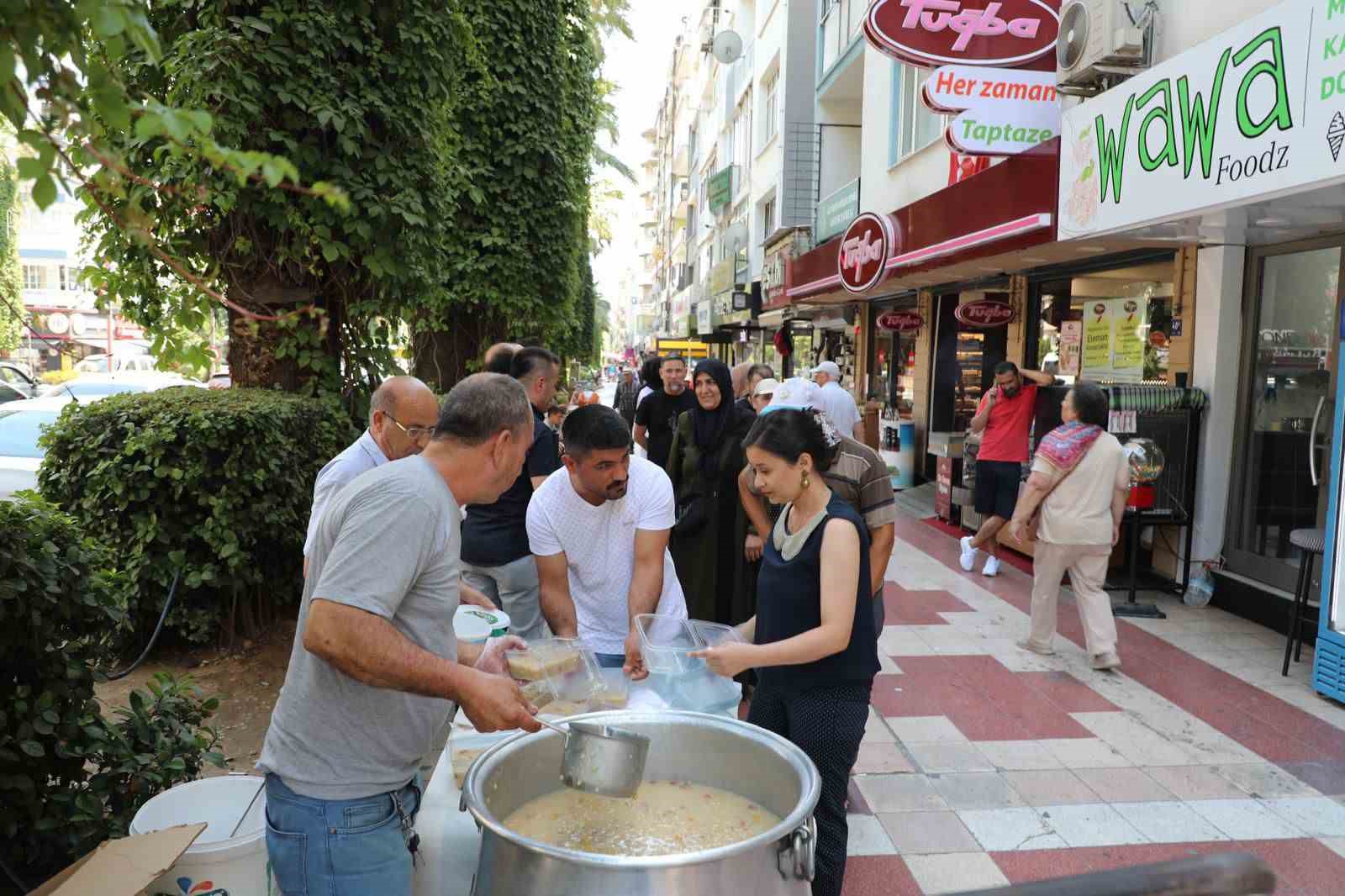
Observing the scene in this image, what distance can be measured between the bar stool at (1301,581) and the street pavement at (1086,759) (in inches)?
5.4

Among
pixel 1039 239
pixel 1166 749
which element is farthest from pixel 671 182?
pixel 1166 749

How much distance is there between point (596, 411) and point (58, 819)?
216cm

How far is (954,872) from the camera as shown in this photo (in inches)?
153

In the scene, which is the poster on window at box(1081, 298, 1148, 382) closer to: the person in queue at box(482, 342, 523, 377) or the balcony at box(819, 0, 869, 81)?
the person in queue at box(482, 342, 523, 377)

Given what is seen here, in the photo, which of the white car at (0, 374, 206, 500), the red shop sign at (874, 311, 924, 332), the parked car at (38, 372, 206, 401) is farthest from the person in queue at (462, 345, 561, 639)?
the red shop sign at (874, 311, 924, 332)

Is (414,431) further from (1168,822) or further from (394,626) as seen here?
(1168,822)

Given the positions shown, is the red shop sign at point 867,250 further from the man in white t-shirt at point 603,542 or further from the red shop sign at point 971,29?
the man in white t-shirt at point 603,542

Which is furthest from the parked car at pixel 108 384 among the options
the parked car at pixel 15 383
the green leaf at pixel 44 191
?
the green leaf at pixel 44 191

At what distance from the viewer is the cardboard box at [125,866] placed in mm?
2275

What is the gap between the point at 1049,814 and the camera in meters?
4.37

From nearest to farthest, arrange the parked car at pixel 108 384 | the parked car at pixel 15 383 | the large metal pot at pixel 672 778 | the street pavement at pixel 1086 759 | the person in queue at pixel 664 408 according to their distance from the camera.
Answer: the large metal pot at pixel 672 778, the street pavement at pixel 1086 759, the person in queue at pixel 664 408, the parked car at pixel 108 384, the parked car at pixel 15 383

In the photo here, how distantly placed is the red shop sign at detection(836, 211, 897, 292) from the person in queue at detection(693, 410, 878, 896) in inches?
357

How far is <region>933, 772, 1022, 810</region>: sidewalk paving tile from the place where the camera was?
4.48 meters

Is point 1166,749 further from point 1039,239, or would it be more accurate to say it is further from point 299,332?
point 299,332
